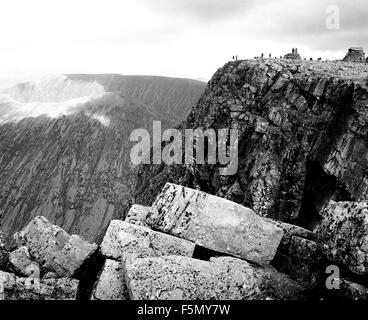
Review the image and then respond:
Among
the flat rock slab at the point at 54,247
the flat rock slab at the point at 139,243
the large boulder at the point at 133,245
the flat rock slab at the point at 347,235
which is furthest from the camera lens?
the flat rock slab at the point at 54,247

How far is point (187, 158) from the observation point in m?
74.6

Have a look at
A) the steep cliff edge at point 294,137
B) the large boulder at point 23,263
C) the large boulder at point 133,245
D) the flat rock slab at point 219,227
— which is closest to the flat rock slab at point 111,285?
the large boulder at point 133,245

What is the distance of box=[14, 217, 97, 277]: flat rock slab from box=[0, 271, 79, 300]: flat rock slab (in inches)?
46.6

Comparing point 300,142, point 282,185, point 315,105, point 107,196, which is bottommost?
point 107,196

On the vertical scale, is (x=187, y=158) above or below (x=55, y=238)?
below

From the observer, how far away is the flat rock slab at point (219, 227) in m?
13.6

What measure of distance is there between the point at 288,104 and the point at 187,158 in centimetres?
2294

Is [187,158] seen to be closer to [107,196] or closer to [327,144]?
[327,144]

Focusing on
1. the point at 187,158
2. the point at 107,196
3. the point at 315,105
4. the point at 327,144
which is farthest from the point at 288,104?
the point at 107,196

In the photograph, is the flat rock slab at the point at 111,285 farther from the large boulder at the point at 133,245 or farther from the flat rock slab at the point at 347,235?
the flat rock slab at the point at 347,235

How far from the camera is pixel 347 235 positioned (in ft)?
37.5

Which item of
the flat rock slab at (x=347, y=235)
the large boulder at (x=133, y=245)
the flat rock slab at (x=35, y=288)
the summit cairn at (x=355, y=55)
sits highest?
the summit cairn at (x=355, y=55)

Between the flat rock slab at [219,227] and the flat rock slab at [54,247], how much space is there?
3.07 m

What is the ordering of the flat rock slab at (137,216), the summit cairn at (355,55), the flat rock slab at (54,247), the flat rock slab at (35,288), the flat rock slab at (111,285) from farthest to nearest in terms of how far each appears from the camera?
the summit cairn at (355,55) → the flat rock slab at (137,216) → the flat rock slab at (54,247) → the flat rock slab at (35,288) → the flat rock slab at (111,285)
